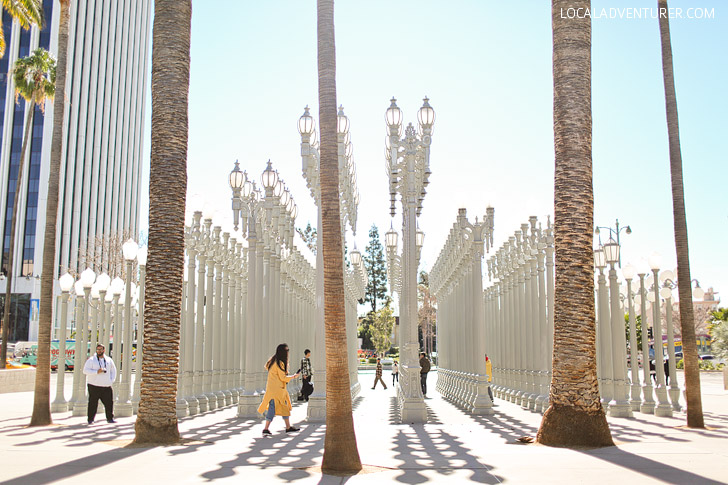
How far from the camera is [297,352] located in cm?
2850

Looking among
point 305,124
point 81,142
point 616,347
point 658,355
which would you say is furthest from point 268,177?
point 81,142

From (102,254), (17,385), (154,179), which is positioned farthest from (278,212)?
(102,254)

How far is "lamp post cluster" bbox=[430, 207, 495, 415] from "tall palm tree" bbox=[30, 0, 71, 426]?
976 centimetres

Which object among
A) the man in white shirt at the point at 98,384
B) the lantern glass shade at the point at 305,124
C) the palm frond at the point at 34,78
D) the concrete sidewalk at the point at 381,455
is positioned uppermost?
the palm frond at the point at 34,78

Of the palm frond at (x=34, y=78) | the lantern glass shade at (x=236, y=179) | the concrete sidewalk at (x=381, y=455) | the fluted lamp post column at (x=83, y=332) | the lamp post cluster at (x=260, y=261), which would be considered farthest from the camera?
the palm frond at (x=34, y=78)

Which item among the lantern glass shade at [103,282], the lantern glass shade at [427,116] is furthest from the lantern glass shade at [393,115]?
the lantern glass shade at [103,282]

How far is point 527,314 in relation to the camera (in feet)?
64.0

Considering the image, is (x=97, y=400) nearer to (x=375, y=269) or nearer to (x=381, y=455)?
(x=381, y=455)

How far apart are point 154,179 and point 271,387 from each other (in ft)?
13.8

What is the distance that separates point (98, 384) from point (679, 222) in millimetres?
12713

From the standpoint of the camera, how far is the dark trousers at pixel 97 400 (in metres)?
14.9

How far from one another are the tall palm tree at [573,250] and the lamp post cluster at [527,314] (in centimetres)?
717

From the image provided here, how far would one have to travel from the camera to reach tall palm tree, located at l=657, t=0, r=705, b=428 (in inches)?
534

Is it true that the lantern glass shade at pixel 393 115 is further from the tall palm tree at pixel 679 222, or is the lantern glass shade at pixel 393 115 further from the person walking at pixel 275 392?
the person walking at pixel 275 392
